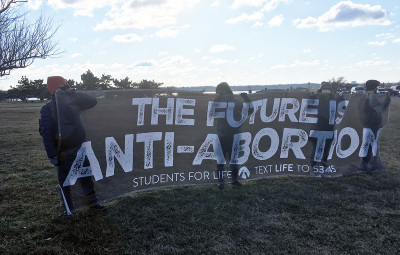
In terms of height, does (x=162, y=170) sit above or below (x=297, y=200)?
above

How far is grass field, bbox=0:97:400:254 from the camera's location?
11.3 ft

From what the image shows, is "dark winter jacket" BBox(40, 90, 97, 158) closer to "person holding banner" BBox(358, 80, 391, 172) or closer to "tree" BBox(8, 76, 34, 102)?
"person holding banner" BBox(358, 80, 391, 172)

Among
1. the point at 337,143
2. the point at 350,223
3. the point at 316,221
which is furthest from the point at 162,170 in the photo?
the point at 337,143

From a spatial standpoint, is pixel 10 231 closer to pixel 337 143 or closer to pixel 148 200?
pixel 148 200

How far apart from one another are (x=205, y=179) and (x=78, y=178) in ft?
7.20

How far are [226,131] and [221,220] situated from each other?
75.7 inches

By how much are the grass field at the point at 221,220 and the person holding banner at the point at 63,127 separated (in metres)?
0.47

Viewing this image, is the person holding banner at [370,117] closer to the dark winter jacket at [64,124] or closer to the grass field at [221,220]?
the grass field at [221,220]

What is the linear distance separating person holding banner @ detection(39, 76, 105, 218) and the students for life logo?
8.53 ft

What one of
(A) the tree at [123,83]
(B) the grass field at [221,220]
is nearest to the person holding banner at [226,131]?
(B) the grass field at [221,220]

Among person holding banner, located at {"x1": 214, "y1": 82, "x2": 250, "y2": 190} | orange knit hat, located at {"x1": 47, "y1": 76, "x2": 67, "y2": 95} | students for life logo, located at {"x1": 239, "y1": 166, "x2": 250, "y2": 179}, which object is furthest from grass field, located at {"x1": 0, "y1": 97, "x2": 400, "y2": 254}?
orange knit hat, located at {"x1": 47, "y1": 76, "x2": 67, "y2": 95}

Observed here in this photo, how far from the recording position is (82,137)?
14.6 feet

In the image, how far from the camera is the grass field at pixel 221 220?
3441 millimetres

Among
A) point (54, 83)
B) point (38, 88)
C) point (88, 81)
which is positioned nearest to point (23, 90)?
point (38, 88)
